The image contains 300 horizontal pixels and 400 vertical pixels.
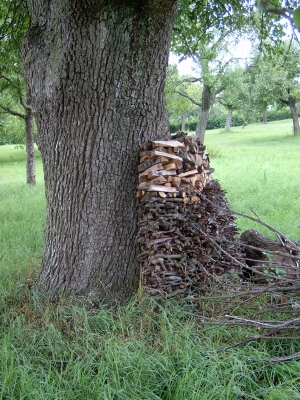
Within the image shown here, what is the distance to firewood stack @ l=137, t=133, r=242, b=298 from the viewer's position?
351cm

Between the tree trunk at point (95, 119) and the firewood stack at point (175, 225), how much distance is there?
0.20 m

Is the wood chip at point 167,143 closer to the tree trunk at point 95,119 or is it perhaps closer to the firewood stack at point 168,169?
the firewood stack at point 168,169

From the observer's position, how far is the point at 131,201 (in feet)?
12.3

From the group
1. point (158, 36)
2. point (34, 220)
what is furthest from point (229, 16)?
point (34, 220)

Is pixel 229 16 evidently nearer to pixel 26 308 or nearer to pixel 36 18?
pixel 36 18

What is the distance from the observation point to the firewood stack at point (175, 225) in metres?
3.51

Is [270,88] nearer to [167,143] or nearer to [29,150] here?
[29,150]

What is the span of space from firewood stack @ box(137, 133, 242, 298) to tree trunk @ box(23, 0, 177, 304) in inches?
7.9

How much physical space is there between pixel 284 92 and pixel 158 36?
26.8m

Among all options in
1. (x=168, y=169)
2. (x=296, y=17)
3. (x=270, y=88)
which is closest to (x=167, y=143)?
(x=168, y=169)

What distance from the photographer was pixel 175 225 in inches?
143

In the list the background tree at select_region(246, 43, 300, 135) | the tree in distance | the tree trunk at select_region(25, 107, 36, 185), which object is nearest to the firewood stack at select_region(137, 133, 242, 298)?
the tree in distance

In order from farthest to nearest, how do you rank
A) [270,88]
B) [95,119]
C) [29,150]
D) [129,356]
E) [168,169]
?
1. [270,88]
2. [29,150]
3. [168,169]
4. [95,119]
5. [129,356]

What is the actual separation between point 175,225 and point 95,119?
1.20 metres
